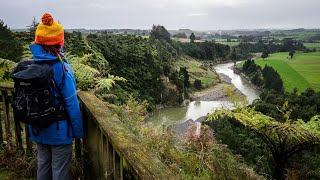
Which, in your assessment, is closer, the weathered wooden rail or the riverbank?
the weathered wooden rail

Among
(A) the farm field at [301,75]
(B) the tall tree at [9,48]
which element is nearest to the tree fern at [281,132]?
(B) the tall tree at [9,48]

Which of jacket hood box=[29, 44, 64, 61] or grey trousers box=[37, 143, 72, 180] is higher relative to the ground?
jacket hood box=[29, 44, 64, 61]

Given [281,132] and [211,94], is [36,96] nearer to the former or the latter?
[281,132]

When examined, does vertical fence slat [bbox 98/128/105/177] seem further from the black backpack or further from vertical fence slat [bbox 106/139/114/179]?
the black backpack

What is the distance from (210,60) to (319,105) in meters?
89.1

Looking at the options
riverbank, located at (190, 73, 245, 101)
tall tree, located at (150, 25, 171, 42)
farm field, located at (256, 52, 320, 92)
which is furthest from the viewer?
tall tree, located at (150, 25, 171, 42)

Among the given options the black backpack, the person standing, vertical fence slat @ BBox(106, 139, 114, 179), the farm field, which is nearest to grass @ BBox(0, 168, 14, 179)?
the person standing

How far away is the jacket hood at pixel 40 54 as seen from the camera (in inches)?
98.5

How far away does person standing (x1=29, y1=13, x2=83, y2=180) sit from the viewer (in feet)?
8.30

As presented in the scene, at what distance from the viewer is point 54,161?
2.69 m

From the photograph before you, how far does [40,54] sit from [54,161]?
0.94 m

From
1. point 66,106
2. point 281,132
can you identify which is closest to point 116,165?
point 66,106

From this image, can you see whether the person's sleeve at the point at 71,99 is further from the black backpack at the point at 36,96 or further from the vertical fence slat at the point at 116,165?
the vertical fence slat at the point at 116,165

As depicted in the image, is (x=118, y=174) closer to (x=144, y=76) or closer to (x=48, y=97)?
(x=48, y=97)
